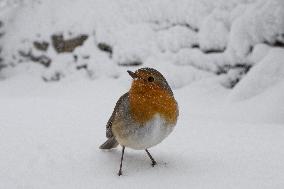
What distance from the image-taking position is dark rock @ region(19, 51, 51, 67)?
8742 mm

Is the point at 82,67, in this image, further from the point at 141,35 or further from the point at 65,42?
the point at 141,35

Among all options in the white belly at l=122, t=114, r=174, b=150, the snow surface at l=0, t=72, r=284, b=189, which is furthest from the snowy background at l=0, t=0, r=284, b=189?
the white belly at l=122, t=114, r=174, b=150

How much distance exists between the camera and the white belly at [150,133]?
9.76 feet

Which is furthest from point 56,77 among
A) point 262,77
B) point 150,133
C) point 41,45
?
point 150,133

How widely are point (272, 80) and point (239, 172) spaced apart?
3078mm

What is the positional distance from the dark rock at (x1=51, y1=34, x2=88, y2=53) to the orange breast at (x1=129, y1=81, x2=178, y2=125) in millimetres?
5523

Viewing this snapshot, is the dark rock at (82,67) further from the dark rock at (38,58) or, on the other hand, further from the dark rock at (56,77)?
the dark rock at (38,58)

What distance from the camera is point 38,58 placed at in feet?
29.1

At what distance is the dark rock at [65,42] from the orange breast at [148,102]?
217 inches

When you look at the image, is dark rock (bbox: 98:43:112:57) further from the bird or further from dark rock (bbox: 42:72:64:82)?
the bird

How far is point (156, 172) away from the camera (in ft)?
10.3

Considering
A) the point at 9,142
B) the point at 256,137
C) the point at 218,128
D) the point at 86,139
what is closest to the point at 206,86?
the point at 218,128

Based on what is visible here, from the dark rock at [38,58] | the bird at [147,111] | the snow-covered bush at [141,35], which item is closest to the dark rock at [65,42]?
the snow-covered bush at [141,35]

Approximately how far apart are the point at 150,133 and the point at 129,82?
14.1 feet
